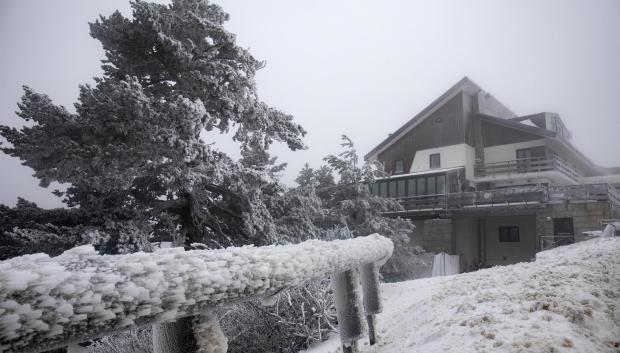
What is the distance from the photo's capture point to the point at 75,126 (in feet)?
19.0

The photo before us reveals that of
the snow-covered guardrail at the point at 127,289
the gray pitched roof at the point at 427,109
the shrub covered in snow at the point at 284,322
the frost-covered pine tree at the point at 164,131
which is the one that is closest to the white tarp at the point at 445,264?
the gray pitched roof at the point at 427,109

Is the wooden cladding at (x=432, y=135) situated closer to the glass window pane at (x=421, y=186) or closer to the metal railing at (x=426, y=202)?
the glass window pane at (x=421, y=186)

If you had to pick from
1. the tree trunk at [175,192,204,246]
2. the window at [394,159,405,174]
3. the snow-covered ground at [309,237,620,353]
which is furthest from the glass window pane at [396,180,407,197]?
the tree trunk at [175,192,204,246]

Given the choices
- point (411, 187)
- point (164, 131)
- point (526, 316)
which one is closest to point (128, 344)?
point (164, 131)

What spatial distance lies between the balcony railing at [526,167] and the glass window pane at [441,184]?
16.9ft

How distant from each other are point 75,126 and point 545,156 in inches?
1105

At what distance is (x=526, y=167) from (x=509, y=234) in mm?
5248

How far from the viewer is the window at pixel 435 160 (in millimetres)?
27422

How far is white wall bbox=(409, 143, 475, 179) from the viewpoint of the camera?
26.0 metres

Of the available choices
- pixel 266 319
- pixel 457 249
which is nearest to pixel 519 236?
pixel 457 249

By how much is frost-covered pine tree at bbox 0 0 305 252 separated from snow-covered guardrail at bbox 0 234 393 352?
13.6 feet

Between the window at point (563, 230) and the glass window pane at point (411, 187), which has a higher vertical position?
the glass window pane at point (411, 187)

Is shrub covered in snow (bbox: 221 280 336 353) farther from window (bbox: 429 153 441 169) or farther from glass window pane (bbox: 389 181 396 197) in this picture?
window (bbox: 429 153 441 169)

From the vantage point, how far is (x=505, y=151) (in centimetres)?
2595
